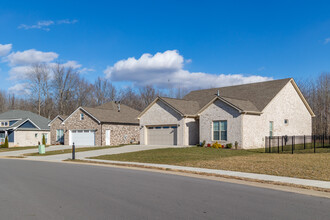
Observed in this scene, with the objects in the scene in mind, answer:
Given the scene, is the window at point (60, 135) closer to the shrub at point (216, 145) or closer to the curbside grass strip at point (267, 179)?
the shrub at point (216, 145)

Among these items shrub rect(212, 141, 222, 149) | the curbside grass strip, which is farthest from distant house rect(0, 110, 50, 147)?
the curbside grass strip

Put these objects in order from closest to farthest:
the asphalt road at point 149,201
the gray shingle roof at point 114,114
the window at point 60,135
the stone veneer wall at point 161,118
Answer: the asphalt road at point 149,201
the stone veneer wall at point 161,118
the gray shingle roof at point 114,114
the window at point 60,135

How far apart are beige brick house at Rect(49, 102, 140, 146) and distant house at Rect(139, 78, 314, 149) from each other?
5.60 metres

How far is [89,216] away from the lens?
6668 mm

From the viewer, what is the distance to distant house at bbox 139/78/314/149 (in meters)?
27.1

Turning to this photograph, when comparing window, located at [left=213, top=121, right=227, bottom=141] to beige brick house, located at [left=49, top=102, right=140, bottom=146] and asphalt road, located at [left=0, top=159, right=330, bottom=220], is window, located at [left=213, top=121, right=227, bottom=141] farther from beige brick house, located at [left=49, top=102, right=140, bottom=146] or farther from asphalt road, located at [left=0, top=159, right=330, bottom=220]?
asphalt road, located at [left=0, top=159, right=330, bottom=220]

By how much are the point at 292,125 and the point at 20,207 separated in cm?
2952

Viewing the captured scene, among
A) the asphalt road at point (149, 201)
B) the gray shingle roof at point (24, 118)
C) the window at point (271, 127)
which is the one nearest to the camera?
the asphalt road at point (149, 201)

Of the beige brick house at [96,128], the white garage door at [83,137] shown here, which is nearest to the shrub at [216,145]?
the beige brick house at [96,128]

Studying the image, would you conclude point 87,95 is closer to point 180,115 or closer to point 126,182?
point 180,115

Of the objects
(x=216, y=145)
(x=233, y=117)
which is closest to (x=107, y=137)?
(x=216, y=145)

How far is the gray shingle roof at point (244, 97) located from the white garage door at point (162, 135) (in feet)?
8.17

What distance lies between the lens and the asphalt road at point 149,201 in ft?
22.4

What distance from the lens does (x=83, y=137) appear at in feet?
127
